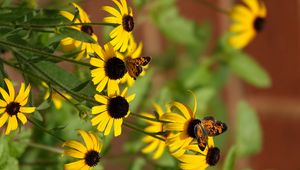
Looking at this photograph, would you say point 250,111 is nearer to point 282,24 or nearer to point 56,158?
point 56,158

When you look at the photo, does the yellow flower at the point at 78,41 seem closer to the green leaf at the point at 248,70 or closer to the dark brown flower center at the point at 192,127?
the dark brown flower center at the point at 192,127

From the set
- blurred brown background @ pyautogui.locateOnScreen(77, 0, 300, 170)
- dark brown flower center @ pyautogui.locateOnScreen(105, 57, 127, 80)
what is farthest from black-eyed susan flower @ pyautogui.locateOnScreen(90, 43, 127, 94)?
blurred brown background @ pyautogui.locateOnScreen(77, 0, 300, 170)

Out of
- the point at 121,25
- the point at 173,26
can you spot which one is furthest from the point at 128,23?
the point at 173,26

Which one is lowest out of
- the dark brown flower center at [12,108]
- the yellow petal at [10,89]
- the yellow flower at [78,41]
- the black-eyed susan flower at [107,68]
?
the dark brown flower center at [12,108]

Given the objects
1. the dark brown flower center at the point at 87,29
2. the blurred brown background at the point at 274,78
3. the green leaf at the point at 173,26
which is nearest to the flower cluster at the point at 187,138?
the dark brown flower center at the point at 87,29

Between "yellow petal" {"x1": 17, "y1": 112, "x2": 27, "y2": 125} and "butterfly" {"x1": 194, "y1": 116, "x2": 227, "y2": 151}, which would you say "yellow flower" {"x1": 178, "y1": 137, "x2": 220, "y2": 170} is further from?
"yellow petal" {"x1": 17, "y1": 112, "x2": 27, "y2": 125}
